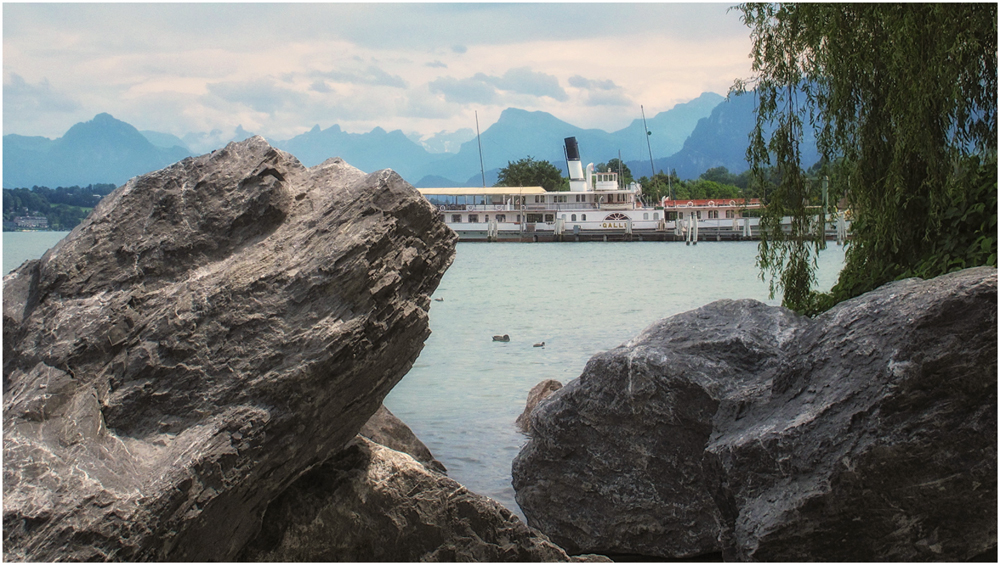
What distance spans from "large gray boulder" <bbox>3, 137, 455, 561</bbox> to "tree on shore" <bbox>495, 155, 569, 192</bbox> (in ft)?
299

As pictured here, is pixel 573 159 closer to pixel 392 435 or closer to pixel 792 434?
pixel 392 435

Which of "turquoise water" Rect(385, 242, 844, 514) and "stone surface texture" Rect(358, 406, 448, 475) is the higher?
"stone surface texture" Rect(358, 406, 448, 475)

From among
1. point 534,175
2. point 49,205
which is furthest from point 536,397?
point 534,175

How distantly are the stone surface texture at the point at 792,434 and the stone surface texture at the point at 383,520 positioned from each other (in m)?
1.44

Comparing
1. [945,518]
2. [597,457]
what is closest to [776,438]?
[945,518]

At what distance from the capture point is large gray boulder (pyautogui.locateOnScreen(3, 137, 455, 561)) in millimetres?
3338

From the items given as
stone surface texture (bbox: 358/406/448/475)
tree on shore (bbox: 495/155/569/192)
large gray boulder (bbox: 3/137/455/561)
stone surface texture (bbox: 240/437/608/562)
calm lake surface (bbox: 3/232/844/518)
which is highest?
tree on shore (bbox: 495/155/569/192)

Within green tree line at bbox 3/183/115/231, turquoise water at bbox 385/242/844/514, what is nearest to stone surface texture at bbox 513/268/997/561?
turquoise water at bbox 385/242/844/514

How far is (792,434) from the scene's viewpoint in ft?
16.3

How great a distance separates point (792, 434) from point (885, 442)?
527 mm

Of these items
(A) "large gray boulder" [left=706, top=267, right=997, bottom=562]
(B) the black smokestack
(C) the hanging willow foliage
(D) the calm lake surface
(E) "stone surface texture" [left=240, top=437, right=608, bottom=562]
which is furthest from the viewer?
(B) the black smokestack

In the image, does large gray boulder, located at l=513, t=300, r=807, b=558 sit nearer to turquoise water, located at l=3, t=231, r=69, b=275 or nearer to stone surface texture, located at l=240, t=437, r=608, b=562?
stone surface texture, located at l=240, t=437, r=608, b=562

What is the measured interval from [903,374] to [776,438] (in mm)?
845

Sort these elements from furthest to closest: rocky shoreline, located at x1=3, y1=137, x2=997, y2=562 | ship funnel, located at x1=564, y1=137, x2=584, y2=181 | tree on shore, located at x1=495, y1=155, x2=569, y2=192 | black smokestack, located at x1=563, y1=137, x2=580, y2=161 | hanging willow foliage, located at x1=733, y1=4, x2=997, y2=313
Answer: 1. tree on shore, located at x1=495, y1=155, x2=569, y2=192
2. black smokestack, located at x1=563, y1=137, x2=580, y2=161
3. ship funnel, located at x1=564, y1=137, x2=584, y2=181
4. hanging willow foliage, located at x1=733, y1=4, x2=997, y2=313
5. rocky shoreline, located at x1=3, y1=137, x2=997, y2=562
